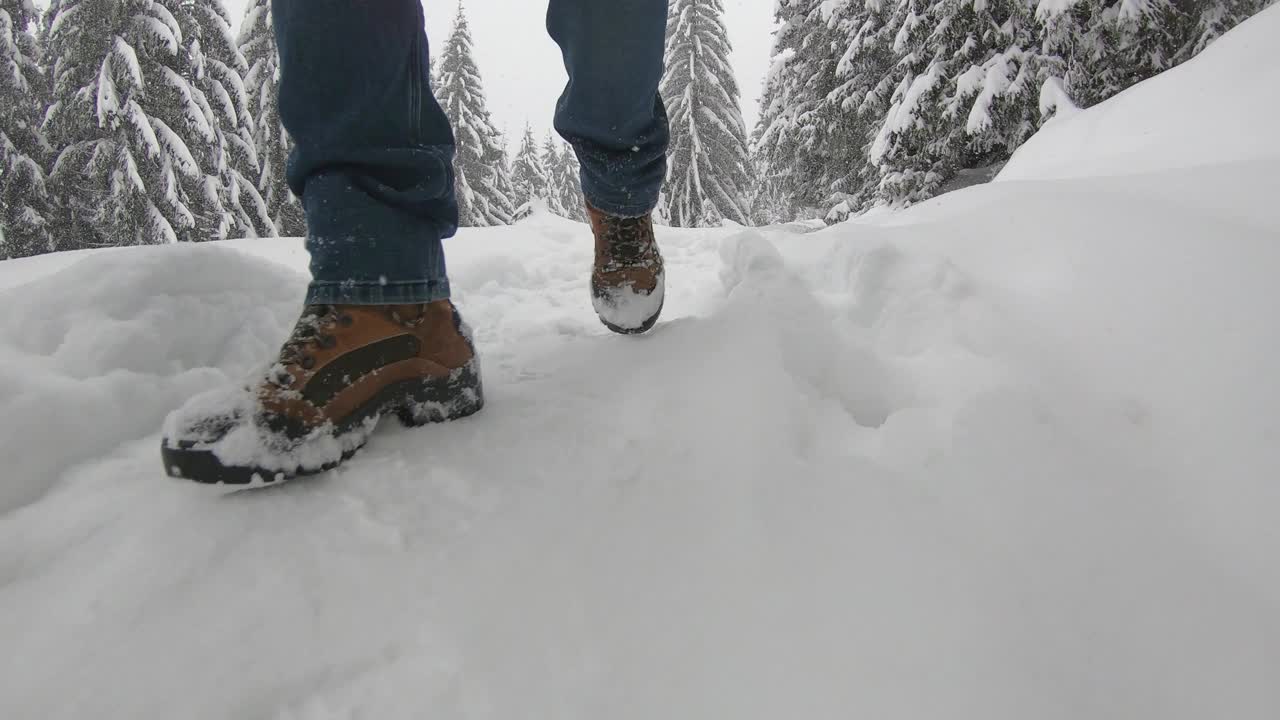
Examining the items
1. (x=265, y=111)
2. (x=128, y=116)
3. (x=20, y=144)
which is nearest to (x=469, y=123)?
(x=265, y=111)

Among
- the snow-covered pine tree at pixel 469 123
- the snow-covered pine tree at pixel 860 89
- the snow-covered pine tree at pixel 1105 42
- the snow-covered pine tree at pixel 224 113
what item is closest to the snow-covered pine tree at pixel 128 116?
the snow-covered pine tree at pixel 224 113

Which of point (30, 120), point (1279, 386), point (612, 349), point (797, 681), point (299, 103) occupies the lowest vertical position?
point (30, 120)

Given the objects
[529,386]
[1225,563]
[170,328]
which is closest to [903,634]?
[1225,563]

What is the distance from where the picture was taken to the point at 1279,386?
71cm

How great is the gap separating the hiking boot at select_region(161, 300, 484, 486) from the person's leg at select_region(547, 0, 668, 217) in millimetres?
491

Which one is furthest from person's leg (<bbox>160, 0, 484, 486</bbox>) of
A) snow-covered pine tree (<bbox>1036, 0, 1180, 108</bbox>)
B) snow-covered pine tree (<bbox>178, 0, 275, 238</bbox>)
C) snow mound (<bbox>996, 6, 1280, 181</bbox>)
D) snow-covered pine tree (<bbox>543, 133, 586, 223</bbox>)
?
snow-covered pine tree (<bbox>543, 133, 586, 223</bbox>)

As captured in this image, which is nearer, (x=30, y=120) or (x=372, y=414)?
(x=372, y=414)

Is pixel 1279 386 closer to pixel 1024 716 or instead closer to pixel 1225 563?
pixel 1225 563

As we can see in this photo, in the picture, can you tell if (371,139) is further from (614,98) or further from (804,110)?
(804,110)

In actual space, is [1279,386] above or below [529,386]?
above

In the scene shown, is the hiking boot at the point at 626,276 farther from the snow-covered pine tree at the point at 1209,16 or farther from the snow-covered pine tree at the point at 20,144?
the snow-covered pine tree at the point at 20,144

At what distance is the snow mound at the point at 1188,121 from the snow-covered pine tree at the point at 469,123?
1411 centimetres

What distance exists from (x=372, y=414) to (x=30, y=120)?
51.7ft

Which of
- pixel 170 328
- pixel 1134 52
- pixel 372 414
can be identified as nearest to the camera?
pixel 372 414
